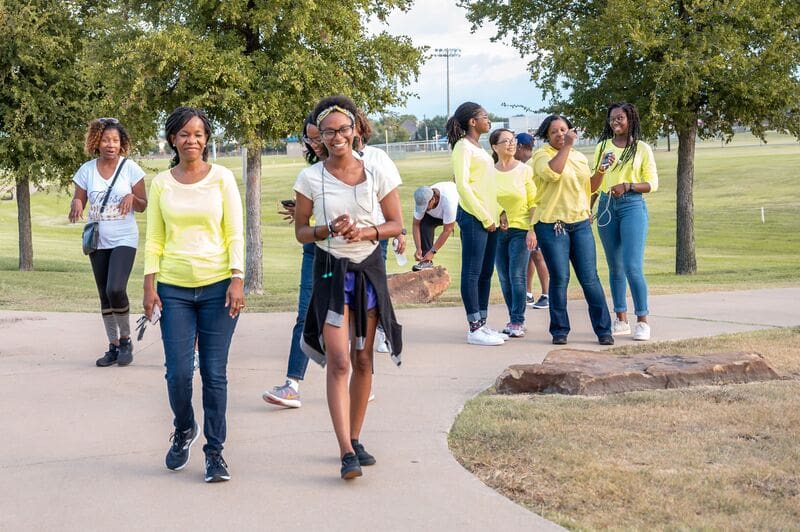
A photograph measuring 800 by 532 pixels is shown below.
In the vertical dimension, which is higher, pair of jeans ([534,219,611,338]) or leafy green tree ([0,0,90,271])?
leafy green tree ([0,0,90,271])

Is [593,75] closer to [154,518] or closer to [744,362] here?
[744,362]

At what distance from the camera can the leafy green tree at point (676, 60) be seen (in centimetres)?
1872

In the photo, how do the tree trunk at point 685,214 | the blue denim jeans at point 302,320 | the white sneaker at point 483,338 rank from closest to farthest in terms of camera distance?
1. the blue denim jeans at point 302,320
2. the white sneaker at point 483,338
3. the tree trunk at point 685,214

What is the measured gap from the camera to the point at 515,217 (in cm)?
1005

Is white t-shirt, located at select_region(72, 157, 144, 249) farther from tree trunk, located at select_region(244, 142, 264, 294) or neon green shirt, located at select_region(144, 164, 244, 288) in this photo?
tree trunk, located at select_region(244, 142, 264, 294)

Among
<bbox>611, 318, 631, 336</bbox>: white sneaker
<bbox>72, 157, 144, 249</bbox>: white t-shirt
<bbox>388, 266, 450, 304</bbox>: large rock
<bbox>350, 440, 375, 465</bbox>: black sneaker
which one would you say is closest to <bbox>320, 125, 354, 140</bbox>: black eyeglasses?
<bbox>350, 440, 375, 465</bbox>: black sneaker

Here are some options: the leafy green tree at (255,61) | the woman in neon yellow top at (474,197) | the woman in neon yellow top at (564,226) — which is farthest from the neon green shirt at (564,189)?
the leafy green tree at (255,61)

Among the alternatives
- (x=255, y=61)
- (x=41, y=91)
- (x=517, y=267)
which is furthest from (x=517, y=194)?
(x=41, y=91)

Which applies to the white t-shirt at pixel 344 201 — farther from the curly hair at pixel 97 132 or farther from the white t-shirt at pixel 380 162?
the curly hair at pixel 97 132

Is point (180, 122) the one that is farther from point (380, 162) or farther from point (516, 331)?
point (516, 331)

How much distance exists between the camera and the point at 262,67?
1745cm

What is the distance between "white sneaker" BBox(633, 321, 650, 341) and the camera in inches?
383

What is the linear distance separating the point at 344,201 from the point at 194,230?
2.75 feet

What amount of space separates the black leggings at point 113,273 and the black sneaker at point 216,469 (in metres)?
3.39
